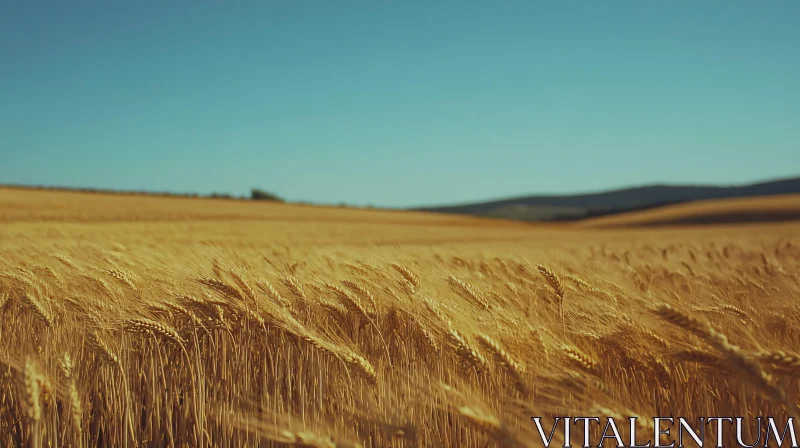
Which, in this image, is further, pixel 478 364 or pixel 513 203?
pixel 513 203

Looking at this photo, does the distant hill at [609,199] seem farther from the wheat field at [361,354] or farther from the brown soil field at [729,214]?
the wheat field at [361,354]

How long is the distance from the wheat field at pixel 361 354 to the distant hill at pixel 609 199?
76442 mm

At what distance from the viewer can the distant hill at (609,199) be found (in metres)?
80.1

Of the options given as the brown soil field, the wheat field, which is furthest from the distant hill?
the wheat field

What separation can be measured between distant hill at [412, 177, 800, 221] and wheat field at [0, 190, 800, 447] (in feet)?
251

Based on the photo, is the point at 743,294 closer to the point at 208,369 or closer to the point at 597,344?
the point at 597,344

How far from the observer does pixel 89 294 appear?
3.33 metres

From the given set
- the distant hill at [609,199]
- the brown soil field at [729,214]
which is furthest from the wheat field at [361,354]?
the distant hill at [609,199]

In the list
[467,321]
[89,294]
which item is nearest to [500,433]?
[467,321]

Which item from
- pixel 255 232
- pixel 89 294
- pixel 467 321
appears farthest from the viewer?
pixel 255 232

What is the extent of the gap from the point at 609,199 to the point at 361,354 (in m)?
92.9

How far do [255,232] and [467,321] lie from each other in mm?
20155

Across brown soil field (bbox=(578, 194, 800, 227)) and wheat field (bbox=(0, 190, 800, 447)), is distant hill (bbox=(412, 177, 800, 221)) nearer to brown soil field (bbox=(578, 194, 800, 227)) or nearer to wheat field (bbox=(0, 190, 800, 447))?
brown soil field (bbox=(578, 194, 800, 227))

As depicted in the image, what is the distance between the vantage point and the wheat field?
5.44ft
